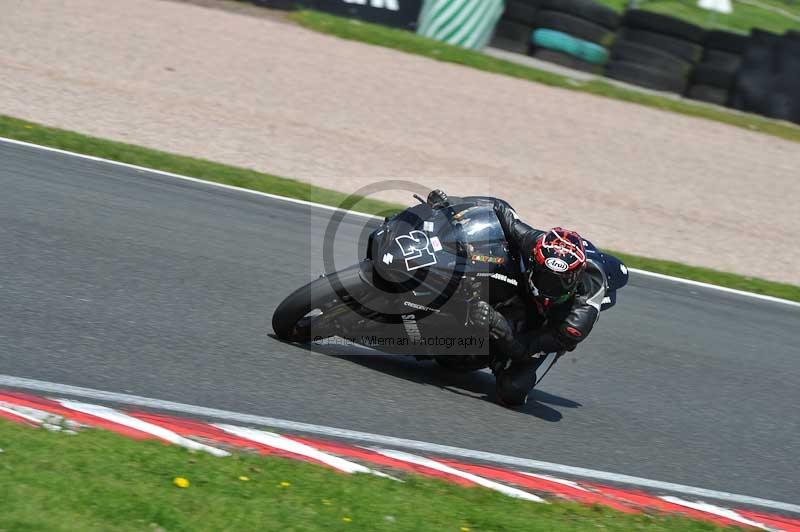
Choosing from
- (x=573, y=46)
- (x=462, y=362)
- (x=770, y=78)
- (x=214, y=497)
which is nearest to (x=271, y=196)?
(x=462, y=362)

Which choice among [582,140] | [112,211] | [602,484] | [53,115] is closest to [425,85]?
[582,140]

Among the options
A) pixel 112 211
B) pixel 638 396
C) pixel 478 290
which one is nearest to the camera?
pixel 478 290

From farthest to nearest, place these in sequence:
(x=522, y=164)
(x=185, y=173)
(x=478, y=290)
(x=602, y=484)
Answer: (x=522, y=164) → (x=185, y=173) → (x=478, y=290) → (x=602, y=484)

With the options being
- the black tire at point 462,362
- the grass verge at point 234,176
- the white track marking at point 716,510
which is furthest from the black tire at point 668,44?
the white track marking at point 716,510

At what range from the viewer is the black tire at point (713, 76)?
57.3 feet

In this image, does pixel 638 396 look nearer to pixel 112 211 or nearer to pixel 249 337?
pixel 249 337

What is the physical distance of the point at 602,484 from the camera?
5.48 metres

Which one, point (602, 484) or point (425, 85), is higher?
point (425, 85)

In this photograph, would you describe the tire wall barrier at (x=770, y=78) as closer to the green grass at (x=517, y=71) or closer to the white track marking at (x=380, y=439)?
the green grass at (x=517, y=71)

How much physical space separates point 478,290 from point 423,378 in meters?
0.86

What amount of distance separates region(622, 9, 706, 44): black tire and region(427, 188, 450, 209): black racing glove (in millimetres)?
12815

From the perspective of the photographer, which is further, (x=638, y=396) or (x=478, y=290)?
(x=638, y=396)

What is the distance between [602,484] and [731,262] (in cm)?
668

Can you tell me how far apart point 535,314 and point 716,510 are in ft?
5.21
